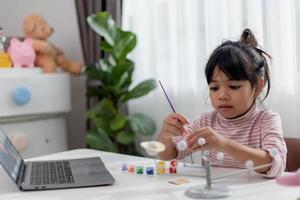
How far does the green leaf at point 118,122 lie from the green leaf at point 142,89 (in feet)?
0.37

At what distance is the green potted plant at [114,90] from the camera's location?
7.34 ft

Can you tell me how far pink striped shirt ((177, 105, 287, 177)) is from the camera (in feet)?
3.84

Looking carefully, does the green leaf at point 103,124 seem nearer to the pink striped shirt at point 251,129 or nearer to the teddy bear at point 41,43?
the teddy bear at point 41,43

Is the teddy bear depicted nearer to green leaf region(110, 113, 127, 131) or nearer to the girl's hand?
green leaf region(110, 113, 127, 131)

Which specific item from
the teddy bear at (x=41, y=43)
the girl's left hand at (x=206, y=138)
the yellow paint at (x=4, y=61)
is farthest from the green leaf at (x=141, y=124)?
the girl's left hand at (x=206, y=138)

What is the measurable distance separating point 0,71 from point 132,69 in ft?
2.25

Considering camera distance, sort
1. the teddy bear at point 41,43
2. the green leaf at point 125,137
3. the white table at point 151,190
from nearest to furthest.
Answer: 1. the white table at point 151,190
2. the green leaf at point 125,137
3. the teddy bear at point 41,43

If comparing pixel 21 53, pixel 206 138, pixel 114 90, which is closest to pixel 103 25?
pixel 114 90

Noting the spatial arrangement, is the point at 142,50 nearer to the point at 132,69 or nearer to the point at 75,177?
the point at 132,69

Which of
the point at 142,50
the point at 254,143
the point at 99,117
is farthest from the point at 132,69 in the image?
the point at 254,143

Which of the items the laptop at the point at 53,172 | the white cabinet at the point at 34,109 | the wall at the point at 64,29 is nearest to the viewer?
the laptop at the point at 53,172

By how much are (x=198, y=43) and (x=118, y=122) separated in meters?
0.60

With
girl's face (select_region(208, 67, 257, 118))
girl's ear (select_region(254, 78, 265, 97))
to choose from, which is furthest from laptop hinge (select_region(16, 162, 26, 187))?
girl's ear (select_region(254, 78, 265, 97))

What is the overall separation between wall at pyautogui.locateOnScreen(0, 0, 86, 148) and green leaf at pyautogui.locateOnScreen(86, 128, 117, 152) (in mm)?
569
